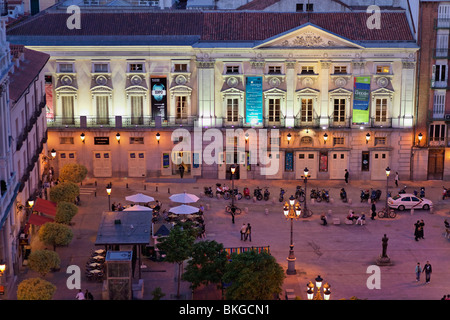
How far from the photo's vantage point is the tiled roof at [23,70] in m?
56.5

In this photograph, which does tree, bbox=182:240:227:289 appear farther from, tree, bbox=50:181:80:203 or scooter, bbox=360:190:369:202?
scooter, bbox=360:190:369:202

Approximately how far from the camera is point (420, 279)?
179 ft

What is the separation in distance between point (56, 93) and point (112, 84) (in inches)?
212

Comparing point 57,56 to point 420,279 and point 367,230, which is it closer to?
point 367,230

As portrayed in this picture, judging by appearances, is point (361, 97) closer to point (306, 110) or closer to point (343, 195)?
point (306, 110)

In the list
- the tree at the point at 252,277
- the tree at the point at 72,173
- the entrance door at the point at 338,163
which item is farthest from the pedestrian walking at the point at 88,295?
the entrance door at the point at 338,163

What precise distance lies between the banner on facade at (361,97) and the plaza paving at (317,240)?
6.68 m

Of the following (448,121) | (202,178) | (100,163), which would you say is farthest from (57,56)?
(448,121)

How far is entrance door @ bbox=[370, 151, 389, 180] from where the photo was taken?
81.1 metres

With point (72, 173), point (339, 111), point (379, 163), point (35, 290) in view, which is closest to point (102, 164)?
point (72, 173)

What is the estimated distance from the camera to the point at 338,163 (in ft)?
266

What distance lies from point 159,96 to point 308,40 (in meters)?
15.0

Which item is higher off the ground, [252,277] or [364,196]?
[252,277]

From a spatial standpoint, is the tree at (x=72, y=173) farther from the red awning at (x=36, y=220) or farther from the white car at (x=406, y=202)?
the white car at (x=406, y=202)
